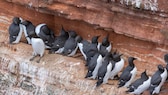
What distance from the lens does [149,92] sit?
1042 centimetres

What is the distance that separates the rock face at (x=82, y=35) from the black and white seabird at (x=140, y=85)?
0.27 meters

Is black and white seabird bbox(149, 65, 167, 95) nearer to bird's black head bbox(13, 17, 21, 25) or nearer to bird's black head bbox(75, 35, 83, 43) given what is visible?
bird's black head bbox(75, 35, 83, 43)

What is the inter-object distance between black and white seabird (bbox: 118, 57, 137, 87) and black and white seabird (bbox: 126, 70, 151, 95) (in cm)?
17

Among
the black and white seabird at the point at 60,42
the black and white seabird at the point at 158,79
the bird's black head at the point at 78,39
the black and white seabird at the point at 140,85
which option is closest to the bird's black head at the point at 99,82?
the black and white seabird at the point at 140,85

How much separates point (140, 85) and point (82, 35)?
2.43 metres

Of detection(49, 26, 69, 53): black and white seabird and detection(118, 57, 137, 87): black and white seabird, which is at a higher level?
detection(49, 26, 69, 53): black and white seabird

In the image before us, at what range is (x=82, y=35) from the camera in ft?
40.2

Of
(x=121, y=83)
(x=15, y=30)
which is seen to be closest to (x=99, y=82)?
(x=121, y=83)

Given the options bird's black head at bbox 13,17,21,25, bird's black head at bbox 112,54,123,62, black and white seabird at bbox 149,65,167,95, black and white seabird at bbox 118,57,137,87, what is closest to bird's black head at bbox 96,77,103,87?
black and white seabird at bbox 118,57,137,87

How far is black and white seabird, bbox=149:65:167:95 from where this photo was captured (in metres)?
10.2

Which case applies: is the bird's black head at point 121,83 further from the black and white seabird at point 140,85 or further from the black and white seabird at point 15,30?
the black and white seabird at point 15,30

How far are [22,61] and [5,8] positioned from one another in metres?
1.98

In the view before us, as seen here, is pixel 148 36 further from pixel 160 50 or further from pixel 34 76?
pixel 34 76

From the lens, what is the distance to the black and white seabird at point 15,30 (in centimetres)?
1246
